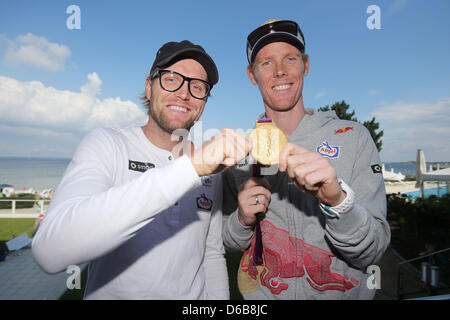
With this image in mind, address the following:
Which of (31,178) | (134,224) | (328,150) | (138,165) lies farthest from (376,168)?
(31,178)

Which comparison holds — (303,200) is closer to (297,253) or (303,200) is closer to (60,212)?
(297,253)

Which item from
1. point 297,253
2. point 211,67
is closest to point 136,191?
point 297,253

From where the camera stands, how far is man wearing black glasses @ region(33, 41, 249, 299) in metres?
1.26

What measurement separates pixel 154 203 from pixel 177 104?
152 centimetres

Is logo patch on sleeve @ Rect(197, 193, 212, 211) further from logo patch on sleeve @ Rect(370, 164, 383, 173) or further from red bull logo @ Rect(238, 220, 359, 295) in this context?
logo patch on sleeve @ Rect(370, 164, 383, 173)

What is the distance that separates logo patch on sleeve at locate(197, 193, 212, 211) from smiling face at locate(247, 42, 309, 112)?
47.9 inches

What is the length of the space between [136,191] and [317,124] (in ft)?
6.69

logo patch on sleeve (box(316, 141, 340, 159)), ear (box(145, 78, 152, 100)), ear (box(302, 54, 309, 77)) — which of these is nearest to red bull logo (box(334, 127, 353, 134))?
logo patch on sleeve (box(316, 141, 340, 159))

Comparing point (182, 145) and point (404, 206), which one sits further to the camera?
point (404, 206)

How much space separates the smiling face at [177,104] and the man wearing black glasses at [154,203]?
0.01 meters

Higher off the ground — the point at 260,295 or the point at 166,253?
the point at 166,253

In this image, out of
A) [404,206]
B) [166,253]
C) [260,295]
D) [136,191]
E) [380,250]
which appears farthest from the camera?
[404,206]

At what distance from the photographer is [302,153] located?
1.58 meters

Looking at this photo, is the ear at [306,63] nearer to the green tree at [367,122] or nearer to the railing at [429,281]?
the railing at [429,281]
